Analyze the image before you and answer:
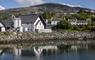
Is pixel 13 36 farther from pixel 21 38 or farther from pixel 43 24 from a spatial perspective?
pixel 43 24

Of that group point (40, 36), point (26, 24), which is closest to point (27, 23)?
point (26, 24)

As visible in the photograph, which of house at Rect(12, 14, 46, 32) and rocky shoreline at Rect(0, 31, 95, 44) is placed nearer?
rocky shoreline at Rect(0, 31, 95, 44)

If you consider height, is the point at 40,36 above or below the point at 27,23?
below

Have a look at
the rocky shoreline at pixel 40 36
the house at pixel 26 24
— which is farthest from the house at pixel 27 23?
the rocky shoreline at pixel 40 36

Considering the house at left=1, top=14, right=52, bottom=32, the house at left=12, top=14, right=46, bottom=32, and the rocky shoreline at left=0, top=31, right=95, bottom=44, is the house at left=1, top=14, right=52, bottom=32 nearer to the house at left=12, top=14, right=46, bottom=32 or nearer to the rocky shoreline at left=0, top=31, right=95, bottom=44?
the house at left=12, top=14, right=46, bottom=32

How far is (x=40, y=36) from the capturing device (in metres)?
39.2

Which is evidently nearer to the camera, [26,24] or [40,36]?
[40,36]

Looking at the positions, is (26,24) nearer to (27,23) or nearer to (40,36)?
(27,23)

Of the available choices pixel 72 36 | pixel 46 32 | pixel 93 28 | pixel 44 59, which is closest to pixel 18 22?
pixel 46 32

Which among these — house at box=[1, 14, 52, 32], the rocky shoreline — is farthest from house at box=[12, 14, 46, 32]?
the rocky shoreline

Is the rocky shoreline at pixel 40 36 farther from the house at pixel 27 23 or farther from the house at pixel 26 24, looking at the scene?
the house at pixel 27 23

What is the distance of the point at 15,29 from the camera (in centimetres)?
4181

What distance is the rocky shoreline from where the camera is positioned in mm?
35781

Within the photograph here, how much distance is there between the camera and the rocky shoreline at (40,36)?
1409 inches
